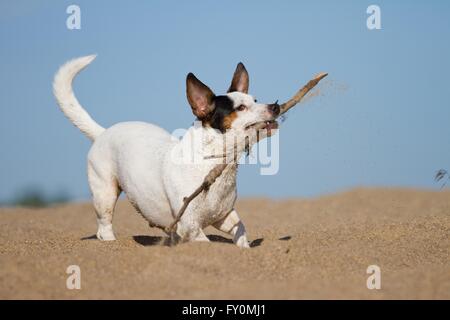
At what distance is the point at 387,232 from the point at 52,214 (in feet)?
27.7

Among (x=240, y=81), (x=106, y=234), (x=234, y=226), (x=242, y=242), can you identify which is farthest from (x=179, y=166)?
(x=106, y=234)

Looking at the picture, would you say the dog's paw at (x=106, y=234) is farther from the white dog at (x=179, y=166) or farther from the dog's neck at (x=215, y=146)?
the dog's neck at (x=215, y=146)

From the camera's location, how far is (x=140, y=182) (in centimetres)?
701

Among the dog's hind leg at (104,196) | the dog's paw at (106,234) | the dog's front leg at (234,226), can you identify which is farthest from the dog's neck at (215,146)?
the dog's paw at (106,234)

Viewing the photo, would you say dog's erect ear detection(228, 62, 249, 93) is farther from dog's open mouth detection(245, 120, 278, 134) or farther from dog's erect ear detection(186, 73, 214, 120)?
dog's open mouth detection(245, 120, 278, 134)

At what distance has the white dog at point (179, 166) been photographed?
627cm

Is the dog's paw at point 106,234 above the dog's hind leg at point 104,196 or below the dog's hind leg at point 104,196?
below

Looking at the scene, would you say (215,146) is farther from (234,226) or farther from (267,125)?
(234,226)

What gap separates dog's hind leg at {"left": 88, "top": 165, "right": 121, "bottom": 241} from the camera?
7.69m

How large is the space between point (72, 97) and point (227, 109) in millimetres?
2700

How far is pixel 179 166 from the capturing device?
6473 millimetres

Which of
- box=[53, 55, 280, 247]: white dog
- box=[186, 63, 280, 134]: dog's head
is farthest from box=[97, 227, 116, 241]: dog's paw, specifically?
box=[186, 63, 280, 134]: dog's head
